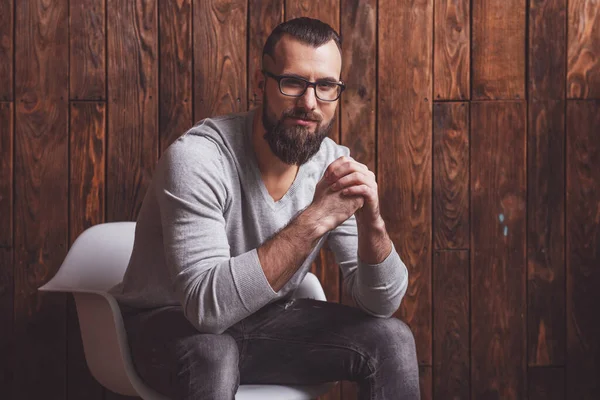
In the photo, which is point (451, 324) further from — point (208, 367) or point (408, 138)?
point (208, 367)

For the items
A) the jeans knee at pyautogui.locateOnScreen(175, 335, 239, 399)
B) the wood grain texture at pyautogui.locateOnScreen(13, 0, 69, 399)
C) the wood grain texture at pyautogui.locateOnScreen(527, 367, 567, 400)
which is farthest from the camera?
the wood grain texture at pyautogui.locateOnScreen(527, 367, 567, 400)

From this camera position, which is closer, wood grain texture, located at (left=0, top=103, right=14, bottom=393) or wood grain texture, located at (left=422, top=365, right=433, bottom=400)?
wood grain texture, located at (left=0, top=103, right=14, bottom=393)

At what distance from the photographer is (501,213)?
218 centimetres

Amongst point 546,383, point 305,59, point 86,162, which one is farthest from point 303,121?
point 546,383

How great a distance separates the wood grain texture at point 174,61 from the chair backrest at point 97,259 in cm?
42

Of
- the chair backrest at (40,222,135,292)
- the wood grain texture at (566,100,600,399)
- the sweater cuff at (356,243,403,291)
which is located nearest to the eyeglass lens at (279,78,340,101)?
the sweater cuff at (356,243,403,291)

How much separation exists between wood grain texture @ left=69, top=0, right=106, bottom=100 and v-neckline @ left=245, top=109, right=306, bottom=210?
685 millimetres

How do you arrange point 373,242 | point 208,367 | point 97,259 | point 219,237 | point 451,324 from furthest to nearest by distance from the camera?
point 451,324, point 97,259, point 373,242, point 219,237, point 208,367

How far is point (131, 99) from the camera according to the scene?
2117 mm

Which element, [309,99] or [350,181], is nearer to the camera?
[350,181]

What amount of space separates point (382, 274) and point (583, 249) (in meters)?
0.99

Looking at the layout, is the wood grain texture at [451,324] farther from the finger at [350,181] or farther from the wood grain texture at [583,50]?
the finger at [350,181]

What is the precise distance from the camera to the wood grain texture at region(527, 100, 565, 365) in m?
2.17

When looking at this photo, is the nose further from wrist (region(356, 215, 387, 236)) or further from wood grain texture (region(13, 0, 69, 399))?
wood grain texture (region(13, 0, 69, 399))
